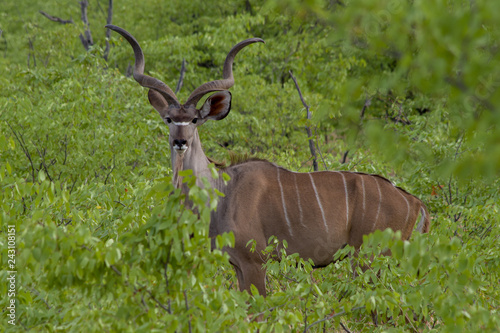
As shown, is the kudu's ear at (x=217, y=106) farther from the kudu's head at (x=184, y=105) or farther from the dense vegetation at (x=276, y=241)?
the dense vegetation at (x=276, y=241)

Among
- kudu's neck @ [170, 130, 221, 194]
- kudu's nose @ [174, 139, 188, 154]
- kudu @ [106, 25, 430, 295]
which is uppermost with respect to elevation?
kudu's nose @ [174, 139, 188, 154]

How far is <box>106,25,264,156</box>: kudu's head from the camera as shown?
4418 millimetres

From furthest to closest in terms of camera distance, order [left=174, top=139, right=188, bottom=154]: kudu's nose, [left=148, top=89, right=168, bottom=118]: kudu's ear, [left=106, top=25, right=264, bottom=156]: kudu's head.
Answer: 1. [left=148, top=89, right=168, bottom=118]: kudu's ear
2. [left=106, top=25, right=264, bottom=156]: kudu's head
3. [left=174, top=139, right=188, bottom=154]: kudu's nose

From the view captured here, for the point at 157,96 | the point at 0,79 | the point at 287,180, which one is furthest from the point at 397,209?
the point at 0,79

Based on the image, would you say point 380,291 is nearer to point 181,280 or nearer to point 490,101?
point 181,280

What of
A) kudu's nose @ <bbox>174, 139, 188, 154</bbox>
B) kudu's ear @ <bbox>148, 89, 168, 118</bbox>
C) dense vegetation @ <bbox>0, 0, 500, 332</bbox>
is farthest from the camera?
kudu's ear @ <bbox>148, 89, 168, 118</bbox>

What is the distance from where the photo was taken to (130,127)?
19.7ft

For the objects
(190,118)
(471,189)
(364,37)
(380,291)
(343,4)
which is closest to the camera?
(364,37)

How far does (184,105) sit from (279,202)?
113 cm

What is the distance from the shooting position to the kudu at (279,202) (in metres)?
4.46

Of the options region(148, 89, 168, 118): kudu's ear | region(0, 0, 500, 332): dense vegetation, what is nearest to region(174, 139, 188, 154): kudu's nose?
region(0, 0, 500, 332): dense vegetation

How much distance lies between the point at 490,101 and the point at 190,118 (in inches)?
117

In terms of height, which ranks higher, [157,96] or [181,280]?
[181,280]

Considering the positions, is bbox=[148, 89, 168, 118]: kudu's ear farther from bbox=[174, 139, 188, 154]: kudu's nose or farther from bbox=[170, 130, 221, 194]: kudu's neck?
bbox=[174, 139, 188, 154]: kudu's nose
